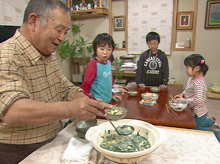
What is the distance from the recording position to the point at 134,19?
421cm

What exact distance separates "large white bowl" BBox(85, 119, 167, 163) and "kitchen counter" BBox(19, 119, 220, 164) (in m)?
0.09

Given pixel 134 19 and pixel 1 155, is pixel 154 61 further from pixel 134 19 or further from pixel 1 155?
pixel 1 155

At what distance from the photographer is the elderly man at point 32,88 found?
759mm

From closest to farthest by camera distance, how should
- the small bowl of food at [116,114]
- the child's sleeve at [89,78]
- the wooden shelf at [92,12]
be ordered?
the small bowl of food at [116,114] < the child's sleeve at [89,78] < the wooden shelf at [92,12]

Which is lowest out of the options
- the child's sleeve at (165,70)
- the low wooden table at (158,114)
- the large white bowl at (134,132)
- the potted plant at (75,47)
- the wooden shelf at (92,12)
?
the low wooden table at (158,114)

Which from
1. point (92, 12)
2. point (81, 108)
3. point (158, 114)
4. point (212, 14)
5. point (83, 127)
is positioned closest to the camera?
point (81, 108)

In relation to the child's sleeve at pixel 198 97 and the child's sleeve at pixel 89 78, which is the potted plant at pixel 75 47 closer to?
the child's sleeve at pixel 89 78

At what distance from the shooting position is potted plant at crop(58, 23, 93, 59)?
424cm

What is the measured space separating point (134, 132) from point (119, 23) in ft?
12.6

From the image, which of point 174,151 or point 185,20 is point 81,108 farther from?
point 185,20

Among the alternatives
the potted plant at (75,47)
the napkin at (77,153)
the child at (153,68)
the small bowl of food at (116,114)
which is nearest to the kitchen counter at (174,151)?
the napkin at (77,153)

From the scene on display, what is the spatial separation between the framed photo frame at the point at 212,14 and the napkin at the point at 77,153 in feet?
13.2

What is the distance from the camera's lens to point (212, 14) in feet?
12.2

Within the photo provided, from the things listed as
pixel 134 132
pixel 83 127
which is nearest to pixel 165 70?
pixel 134 132
